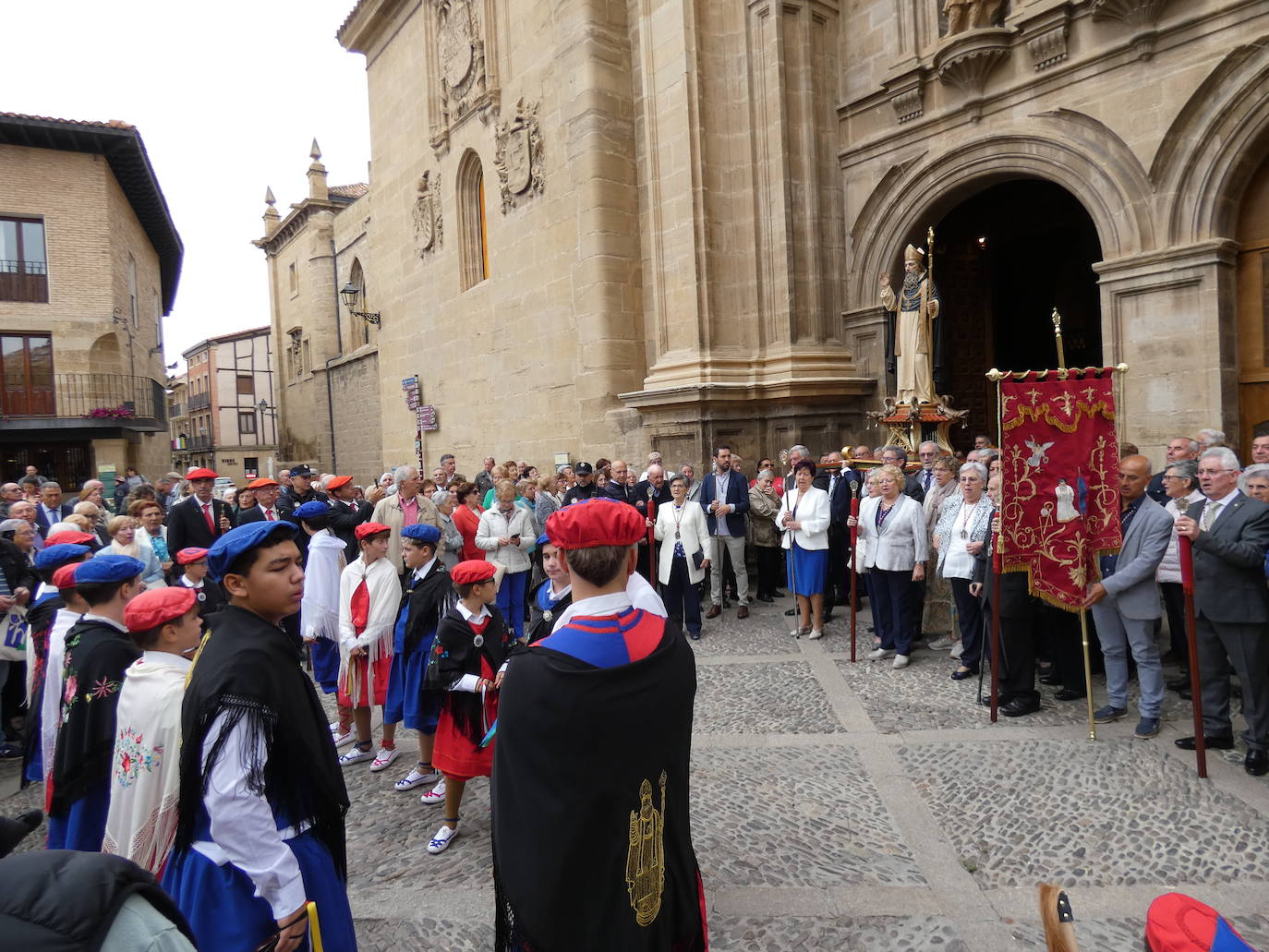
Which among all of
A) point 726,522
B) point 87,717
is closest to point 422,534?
point 87,717

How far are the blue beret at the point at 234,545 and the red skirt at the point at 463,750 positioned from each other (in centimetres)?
194

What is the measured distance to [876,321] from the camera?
1102cm

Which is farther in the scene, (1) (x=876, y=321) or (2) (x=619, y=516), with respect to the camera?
(1) (x=876, y=321)

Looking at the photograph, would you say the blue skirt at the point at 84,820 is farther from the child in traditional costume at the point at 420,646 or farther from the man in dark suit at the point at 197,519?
the man in dark suit at the point at 197,519

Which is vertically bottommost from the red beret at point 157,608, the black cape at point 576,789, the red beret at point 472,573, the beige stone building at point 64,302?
the black cape at point 576,789

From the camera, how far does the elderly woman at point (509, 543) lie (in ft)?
25.2

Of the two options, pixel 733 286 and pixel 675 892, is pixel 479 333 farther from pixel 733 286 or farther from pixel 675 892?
pixel 675 892

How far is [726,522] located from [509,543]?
105 inches

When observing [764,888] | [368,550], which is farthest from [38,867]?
[368,550]

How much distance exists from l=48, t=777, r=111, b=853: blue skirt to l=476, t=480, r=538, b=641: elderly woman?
4.63 metres

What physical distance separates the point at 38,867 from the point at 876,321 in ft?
36.9

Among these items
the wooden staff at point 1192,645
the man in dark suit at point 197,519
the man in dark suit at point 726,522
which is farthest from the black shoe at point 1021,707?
the man in dark suit at point 197,519

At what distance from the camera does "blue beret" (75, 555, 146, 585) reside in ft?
10.5

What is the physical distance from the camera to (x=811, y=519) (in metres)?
7.88
